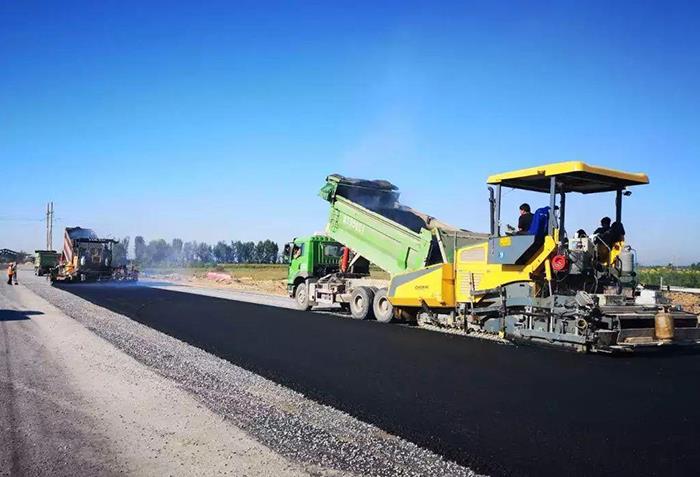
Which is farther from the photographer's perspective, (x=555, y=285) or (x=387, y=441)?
(x=555, y=285)

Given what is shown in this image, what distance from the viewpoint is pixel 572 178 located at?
10.1 metres

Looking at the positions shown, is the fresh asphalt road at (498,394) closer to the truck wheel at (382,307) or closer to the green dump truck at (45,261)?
the truck wheel at (382,307)

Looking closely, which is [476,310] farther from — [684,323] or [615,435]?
[615,435]

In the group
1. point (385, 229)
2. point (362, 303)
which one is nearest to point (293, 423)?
point (385, 229)

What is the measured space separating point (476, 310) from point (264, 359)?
454cm

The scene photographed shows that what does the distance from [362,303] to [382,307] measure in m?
0.87

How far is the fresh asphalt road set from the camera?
4543mm

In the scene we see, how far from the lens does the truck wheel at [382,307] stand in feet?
46.0

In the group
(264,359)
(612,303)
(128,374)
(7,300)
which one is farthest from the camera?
(7,300)

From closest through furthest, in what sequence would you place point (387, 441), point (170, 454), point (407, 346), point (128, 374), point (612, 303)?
point (170, 454), point (387, 441), point (128, 374), point (612, 303), point (407, 346)

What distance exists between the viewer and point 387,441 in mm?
4766

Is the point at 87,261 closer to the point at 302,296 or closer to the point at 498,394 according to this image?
the point at 302,296

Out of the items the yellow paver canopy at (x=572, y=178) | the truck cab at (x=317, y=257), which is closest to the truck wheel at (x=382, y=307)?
the truck cab at (x=317, y=257)

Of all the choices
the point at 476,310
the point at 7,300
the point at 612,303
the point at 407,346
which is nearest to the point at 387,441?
the point at 407,346
